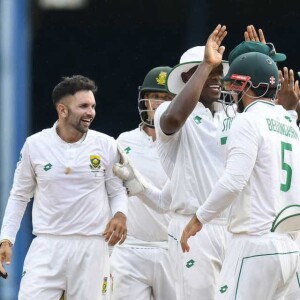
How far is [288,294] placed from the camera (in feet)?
21.7

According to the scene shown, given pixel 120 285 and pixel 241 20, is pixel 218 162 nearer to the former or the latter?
pixel 120 285

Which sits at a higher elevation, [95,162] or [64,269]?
[95,162]

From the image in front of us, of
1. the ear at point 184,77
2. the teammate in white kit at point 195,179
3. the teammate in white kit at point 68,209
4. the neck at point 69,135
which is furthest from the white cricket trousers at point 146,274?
the ear at point 184,77

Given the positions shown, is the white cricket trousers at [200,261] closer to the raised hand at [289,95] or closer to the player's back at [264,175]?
the player's back at [264,175]

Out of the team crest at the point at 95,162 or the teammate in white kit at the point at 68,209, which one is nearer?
the teammate in white kit at the point at 68,209

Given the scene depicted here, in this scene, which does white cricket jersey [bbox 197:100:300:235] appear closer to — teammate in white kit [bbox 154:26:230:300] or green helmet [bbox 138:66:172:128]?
teammate in white kit [bbox 154:26:230:300]

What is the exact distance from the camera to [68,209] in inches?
278

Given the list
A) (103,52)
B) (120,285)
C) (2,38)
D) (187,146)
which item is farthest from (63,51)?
(187,146)

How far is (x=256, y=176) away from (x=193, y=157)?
2.38ft

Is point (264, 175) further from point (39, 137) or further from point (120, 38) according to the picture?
point (120, 38)

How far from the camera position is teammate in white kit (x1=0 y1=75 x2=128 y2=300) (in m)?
7.02

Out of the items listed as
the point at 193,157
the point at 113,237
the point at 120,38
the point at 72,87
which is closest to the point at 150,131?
the point at 72,87

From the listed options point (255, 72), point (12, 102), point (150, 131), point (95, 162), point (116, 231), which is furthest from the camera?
point (12, 102)

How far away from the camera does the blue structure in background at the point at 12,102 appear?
9.72 m
